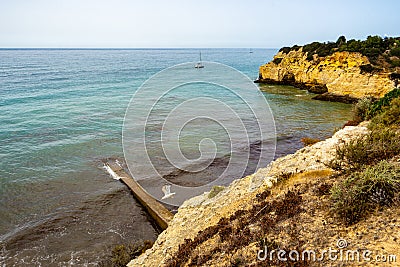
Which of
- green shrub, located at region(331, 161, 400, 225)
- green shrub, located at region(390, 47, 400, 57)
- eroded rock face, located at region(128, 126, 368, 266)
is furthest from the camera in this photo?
green shrub, located at region(390, 47, 400, 57)

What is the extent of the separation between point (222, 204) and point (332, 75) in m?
37.0

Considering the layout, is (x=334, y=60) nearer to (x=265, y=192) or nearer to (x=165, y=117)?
(x=165, y=117)

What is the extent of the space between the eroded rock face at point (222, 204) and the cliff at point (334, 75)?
28.1 meters

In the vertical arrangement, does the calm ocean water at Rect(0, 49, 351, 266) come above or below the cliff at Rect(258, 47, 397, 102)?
below

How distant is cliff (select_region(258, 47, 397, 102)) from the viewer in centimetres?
3431

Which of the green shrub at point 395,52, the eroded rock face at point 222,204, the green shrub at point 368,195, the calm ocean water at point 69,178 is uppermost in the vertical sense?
the green shrub at point 395,52

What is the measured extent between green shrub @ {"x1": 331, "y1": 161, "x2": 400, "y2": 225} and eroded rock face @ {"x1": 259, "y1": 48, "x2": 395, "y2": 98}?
3358 centimetres

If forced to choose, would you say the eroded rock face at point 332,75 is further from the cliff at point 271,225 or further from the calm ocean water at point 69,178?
the cliff at point 271,225

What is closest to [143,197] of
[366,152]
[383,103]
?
[366,152]

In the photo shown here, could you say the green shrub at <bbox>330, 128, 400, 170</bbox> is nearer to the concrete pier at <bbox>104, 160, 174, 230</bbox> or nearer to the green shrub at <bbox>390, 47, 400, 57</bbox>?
the concrete pier at <bbox>104, 160, 174, 230</bbox>

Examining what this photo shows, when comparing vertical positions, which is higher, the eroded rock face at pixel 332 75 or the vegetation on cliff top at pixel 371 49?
the vegetation on cliff top at pixel 371 49

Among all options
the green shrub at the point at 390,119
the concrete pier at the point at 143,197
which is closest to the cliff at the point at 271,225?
the concrete pier at the point at 143,197

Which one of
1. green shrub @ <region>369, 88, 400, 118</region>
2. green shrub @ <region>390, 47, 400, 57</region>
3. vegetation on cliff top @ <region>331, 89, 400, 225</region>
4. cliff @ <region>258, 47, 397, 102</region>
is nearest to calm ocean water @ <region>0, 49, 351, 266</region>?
cliff @ <region>258, 47, 397, 102</region>

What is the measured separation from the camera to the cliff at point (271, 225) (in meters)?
4.70
